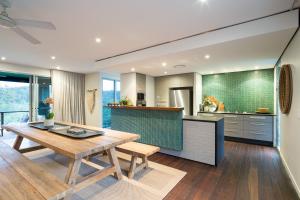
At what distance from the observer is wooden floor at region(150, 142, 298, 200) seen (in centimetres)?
199

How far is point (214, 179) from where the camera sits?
7.80ft

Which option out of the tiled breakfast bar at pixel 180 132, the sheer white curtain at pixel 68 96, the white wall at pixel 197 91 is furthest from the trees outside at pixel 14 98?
the white wall at pixel 197 91

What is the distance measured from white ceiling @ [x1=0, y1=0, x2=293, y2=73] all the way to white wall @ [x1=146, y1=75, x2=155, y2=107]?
2.67 meters

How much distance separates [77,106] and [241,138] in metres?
6.12

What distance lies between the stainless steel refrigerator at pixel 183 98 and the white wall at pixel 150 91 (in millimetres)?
789

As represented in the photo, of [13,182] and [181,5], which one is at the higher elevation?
[181,5]

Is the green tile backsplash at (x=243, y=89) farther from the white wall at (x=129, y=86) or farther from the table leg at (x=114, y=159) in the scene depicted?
the table leg at (x=114, y=159)

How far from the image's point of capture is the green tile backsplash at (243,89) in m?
4.62

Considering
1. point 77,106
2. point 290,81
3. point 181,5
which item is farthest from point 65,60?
point 290,81

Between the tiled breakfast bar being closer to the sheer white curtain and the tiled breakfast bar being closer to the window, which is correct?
the window

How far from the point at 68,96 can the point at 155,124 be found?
14.0ft

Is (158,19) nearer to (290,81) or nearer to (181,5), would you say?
(181,5)

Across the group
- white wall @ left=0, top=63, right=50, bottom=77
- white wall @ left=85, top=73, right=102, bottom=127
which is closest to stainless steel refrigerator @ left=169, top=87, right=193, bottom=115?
white wall @ left=85, top=73, right=102, bottom=127

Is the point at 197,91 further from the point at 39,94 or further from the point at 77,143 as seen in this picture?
the point at 39,94
